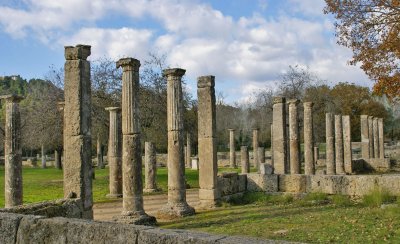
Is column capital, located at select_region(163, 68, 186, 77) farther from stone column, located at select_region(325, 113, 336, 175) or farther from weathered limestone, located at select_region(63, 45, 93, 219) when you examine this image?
stone column, located at select_region(325, 113, 336, 175)

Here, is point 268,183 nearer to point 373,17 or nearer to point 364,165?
point 373,17

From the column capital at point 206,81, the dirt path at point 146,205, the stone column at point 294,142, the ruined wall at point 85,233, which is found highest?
the column capital at point 206,81

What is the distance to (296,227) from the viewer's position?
9.99m

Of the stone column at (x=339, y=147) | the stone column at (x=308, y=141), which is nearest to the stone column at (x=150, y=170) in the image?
the stone column at (x=308, y=141)

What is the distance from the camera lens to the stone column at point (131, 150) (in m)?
11.8

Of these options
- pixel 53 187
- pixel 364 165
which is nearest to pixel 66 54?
pixel 53 187

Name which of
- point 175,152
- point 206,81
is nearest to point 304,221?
point 175,152

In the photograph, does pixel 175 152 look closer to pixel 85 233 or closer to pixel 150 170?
pixel 150 170

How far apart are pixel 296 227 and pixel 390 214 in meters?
2.54

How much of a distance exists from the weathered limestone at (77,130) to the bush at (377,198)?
8.13m

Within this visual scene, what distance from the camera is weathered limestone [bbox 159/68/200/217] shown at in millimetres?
13164

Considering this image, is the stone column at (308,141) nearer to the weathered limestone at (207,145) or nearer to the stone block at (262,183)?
the stone block at (262,183)

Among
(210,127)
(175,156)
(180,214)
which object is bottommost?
(180,214)

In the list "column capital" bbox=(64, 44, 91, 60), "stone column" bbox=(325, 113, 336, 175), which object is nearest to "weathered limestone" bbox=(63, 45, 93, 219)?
"column capital" bbox=(64, 44, 91, 60)
